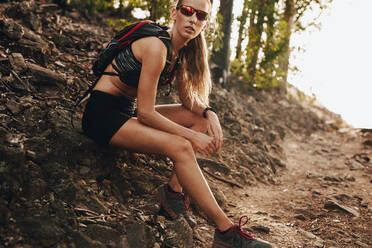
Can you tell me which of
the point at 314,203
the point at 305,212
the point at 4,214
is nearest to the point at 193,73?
the point at 4,214

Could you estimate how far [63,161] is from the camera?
3.02 meters

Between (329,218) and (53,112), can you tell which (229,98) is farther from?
(53,112)

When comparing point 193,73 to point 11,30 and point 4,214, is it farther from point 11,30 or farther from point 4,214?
point 11,30

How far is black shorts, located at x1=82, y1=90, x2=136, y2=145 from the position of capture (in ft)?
9.63

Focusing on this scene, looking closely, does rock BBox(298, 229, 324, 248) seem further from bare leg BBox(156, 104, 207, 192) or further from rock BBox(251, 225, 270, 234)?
bare leg BBox(156, 104, 207, 192)

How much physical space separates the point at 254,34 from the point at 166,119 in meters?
7.87

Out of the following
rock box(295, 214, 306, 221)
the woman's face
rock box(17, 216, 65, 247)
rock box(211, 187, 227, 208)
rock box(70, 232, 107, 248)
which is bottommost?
rock box(295, 214, 306, 221)

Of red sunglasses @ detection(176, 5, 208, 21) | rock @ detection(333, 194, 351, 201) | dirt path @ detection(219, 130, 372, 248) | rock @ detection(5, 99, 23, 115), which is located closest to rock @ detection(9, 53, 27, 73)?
rock @ detection(5, 99, 23, 115)

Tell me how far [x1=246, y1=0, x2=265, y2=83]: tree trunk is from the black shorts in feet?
24.4

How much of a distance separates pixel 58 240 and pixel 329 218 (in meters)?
3.34

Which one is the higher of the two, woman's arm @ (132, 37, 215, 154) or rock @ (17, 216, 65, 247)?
woman's arm @ (132, 37, 215, 154)

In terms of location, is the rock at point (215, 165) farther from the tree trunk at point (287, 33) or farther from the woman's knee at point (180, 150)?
the tree trunk at point (287, 33)

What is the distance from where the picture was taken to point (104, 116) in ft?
9.70

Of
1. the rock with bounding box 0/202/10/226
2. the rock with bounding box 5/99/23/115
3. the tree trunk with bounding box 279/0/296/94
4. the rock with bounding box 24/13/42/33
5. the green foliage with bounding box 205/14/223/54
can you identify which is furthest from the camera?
the tree trunk with bounding box 279/0/296/94
